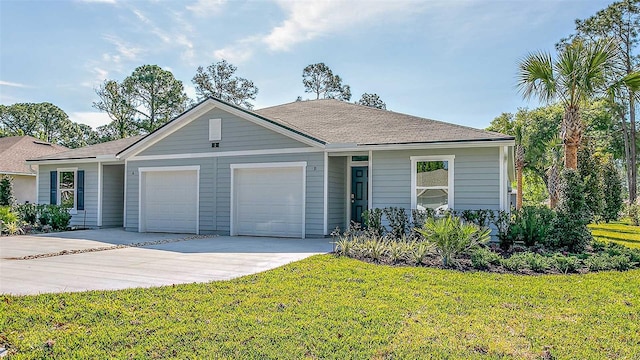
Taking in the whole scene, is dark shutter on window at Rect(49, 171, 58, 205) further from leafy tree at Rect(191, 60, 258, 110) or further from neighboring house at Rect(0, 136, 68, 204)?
leafy tree at Rect(191, 60, 258, 110)

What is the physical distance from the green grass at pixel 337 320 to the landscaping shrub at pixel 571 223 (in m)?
2.96

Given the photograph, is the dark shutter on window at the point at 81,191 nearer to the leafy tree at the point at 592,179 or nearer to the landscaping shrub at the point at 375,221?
the landscaping shrub at the point at 375,221

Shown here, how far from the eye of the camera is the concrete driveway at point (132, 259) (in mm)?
6305

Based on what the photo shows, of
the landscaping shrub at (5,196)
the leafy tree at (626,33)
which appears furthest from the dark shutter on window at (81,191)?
the leafy tree at (626,33)

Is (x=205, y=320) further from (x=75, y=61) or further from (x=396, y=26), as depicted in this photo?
(x=75, y=61)

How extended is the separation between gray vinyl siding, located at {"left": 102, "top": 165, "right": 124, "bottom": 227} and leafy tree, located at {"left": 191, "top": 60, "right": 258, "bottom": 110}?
63.2ft

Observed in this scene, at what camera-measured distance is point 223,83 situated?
3522 centimetres

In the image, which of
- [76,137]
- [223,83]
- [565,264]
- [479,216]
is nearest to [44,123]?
[76,137]

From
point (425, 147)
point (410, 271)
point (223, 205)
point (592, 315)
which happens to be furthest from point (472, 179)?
point (223, 205)

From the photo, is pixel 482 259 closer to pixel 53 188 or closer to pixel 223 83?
pixel 53 188

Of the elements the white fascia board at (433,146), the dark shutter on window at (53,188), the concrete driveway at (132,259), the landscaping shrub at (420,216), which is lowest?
the concrete driveway at (132,259)

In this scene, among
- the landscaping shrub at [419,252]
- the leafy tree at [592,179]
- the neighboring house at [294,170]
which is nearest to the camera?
the landscaping shrub at [419,252]

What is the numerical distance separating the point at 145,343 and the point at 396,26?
1147 cm

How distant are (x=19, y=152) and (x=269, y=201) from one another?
19.1 m
